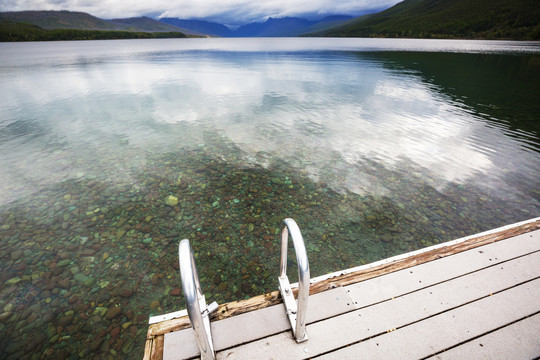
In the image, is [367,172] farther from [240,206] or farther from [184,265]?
[184,265]

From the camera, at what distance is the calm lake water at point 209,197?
18.5ft

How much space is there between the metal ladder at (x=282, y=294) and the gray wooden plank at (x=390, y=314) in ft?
0.68

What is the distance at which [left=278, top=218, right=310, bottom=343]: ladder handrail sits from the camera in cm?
278

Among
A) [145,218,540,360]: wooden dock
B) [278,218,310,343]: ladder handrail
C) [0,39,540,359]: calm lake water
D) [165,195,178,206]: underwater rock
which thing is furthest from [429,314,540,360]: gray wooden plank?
[165,195,178,206]: underwater rock

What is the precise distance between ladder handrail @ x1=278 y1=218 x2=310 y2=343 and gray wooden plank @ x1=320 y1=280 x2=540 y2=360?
0.47m

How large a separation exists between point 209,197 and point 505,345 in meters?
8.08


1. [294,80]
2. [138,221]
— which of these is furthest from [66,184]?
[294,80]

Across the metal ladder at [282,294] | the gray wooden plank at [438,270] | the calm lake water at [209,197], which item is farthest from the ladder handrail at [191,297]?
the calm lake water at [209,197]

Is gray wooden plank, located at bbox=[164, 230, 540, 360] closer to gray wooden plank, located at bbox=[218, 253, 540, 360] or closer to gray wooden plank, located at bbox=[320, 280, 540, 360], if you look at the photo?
gray wooden plank, located at bbox=[218, 253, 540, 360]

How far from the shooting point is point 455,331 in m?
3.39

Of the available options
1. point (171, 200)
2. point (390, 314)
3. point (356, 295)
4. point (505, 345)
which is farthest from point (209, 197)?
point (505, 345)

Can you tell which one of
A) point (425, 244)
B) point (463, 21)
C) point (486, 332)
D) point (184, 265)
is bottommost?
point (425, 244)

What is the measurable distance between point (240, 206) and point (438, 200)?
7219 millimetres

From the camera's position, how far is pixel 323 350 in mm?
3172
